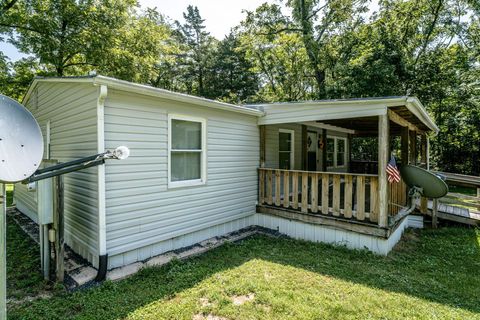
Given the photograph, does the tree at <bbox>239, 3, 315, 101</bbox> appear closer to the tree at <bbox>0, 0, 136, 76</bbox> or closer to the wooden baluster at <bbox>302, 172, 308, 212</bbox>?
the tree at <bbox>0, 0, 136, 76</bbox>

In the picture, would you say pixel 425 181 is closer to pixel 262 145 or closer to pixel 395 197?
pixel 395 197

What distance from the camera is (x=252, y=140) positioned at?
6.67 m

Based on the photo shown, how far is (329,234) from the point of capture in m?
5.64

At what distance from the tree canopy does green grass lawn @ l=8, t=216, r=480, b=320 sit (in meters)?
10.3

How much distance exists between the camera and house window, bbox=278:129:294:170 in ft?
26.6

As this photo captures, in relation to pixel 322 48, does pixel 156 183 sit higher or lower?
lower

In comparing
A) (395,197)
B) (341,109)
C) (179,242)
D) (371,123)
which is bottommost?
(179,242)

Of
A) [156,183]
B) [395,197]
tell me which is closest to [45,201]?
[156,183]

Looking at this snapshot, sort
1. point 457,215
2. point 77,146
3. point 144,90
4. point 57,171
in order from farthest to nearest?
point 457,215 → point 77,146 → point 144,90 → point 57,171

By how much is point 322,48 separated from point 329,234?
46.7 feet

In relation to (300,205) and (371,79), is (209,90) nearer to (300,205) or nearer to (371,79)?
(371,79)

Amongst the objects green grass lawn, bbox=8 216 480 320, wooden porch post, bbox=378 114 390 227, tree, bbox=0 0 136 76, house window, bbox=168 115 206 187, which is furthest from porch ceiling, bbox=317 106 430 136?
tree, bbox=0 0 136 76

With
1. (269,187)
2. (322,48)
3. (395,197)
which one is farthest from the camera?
(322,48)

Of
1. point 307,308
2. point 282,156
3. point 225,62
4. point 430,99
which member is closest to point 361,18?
point 430,99
